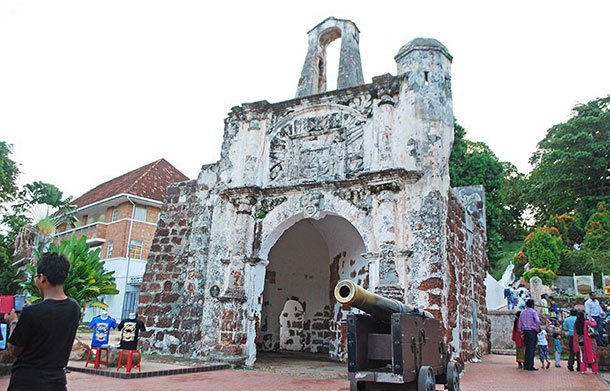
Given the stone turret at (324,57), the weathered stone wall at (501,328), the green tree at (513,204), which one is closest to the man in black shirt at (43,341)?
the stone turret at (324,57)

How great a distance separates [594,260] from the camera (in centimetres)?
2203

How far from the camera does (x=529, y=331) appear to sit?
9445mm

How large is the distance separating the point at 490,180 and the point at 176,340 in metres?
20.4

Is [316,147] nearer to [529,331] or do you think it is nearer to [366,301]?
[529,331]

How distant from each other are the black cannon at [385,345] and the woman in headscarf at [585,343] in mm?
5174

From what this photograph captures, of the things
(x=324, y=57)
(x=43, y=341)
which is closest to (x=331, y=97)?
(x=324, y=57)

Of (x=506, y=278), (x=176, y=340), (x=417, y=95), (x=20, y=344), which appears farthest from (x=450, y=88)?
(x=506, y=278)

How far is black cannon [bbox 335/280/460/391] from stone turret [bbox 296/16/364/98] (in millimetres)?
7432

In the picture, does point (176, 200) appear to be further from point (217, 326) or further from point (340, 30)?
point (340, 30)

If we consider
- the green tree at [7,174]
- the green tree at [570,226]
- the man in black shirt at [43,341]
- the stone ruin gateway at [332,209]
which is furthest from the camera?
the green tree at [570,226]

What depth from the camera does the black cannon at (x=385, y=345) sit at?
4.82m

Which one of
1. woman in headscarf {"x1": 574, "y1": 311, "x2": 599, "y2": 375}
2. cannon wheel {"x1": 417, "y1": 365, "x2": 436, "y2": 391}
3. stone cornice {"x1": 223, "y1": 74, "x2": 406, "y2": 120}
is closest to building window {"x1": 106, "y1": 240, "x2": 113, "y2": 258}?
stone cornice {"x1": 223, "y1": 74, "x2": 406, "y2": 120}

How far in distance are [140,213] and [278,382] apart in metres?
18.8

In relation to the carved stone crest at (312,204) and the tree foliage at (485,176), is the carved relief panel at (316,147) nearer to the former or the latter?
the carved stone crest at (312,204)
